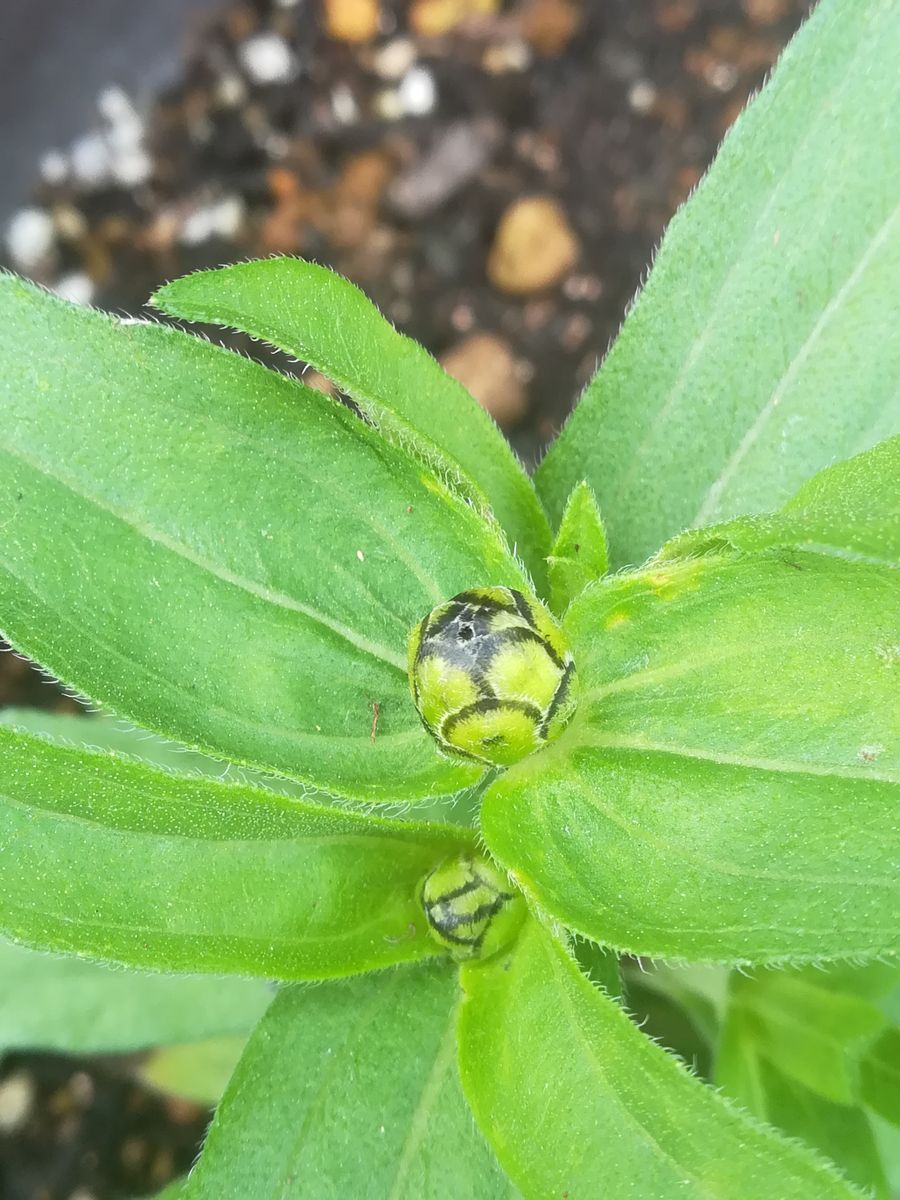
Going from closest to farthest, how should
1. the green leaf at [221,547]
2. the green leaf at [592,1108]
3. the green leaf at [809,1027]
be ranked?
the green leaf at [592,1108], the green leaf at [221,547], the green leaf at [809,1027]

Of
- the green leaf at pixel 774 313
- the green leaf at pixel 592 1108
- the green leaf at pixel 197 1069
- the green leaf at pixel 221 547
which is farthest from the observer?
the green leaf at pixel 197 1069

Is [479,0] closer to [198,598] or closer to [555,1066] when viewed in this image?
[198,598]

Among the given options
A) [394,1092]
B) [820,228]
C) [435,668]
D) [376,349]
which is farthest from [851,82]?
[394,1092]

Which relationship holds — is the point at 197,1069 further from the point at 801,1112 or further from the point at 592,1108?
the point at 592,1108

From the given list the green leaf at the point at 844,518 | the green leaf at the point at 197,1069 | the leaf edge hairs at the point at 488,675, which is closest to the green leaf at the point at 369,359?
the leaf edge hairs at the point at 488,675

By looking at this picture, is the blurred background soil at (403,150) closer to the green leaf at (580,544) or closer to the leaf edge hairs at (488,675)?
the green leaf at (580,544)

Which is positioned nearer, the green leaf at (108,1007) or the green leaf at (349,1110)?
the green leaf at (349,1110)
